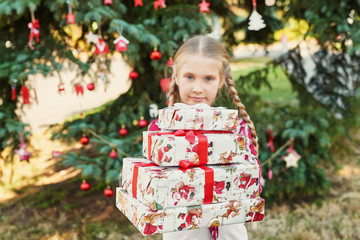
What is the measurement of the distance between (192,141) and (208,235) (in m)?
0.61

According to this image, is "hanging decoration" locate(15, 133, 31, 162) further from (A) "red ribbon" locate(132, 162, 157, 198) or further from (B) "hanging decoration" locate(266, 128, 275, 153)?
(B) "hanging decoration" locate(266, 128, 275, 153)

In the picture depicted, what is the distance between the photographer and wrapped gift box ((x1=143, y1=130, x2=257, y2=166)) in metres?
1.68

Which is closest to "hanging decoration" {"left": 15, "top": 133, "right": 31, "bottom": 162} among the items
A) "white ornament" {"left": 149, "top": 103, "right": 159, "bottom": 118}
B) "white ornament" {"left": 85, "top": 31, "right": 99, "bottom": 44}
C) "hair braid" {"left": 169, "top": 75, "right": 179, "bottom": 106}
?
"white ornament" {"left": 85, "top": 31, "right": 99, "bottom": 44}

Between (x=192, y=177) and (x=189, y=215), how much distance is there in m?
0.18

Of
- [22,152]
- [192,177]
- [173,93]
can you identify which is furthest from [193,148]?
[22,152]

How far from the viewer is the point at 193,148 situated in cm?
171

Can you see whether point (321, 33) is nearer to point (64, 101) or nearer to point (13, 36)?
point (13, 36)

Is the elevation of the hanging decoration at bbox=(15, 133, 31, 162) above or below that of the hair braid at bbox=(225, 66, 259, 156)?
below

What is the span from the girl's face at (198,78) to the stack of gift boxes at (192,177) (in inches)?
11.9

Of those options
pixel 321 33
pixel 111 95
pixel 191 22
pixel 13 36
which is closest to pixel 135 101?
pixel 191 22

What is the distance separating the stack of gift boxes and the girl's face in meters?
0.30

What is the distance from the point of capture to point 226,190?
178 cm

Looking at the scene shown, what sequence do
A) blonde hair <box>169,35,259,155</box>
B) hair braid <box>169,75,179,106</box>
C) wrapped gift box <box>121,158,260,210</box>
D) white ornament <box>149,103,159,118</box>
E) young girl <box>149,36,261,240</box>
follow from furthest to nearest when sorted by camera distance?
white ornament <box>149,103,159,118</box> < hair braid <box>169,75,179,106</box> < blonde hair <box>169,35,259,155</box> < young girl <box>149,36,261,240</box> < wrapped gift box <box>121,158,260,210</box>

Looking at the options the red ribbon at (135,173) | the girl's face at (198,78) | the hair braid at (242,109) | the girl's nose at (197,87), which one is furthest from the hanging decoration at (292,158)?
the red ribbon at (135,173)
